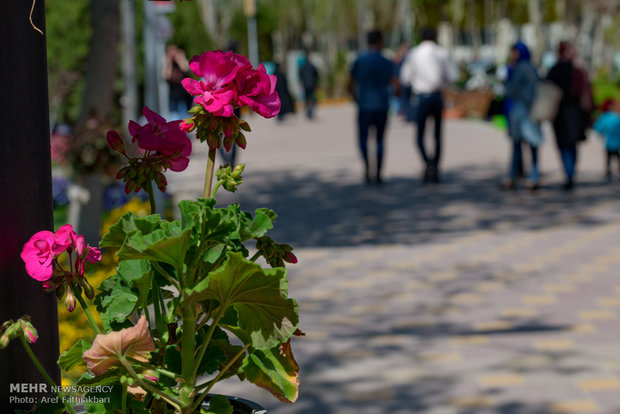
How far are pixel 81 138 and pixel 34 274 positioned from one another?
7.17m

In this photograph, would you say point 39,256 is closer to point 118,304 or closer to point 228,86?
point 118,304

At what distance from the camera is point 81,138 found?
8.52 meters

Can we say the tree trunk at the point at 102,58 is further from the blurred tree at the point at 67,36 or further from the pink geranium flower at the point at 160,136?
the pink geranium flower at the point at 160,136

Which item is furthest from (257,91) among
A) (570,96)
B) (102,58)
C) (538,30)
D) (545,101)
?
(538,30)

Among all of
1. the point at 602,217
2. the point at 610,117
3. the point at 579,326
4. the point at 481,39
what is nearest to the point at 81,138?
the point at 579,326

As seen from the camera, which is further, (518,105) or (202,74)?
(518,105)

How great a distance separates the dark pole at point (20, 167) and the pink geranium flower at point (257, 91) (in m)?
0.35

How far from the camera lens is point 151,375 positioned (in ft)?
5.34

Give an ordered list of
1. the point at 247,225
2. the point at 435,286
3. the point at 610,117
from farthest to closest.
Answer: the point at 610,117, the point at 435,286, the point at 247,225

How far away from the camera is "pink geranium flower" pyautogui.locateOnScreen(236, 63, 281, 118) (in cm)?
160

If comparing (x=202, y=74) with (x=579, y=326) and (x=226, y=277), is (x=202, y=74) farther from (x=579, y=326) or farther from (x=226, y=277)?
(x=579, y=326)

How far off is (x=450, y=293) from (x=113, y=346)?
5.58m

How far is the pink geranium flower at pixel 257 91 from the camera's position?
5.24 ft

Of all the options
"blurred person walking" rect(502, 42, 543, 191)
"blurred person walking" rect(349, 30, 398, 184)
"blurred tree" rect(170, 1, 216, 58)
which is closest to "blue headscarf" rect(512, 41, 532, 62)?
"blurred person walking" rect(502, 42, 543, 191)
